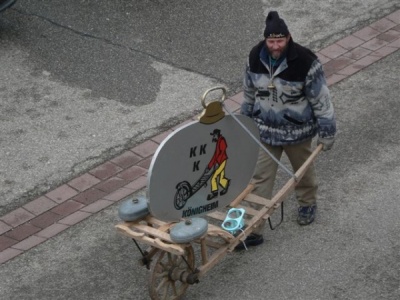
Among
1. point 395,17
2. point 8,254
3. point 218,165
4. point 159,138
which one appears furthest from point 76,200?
point 395,17

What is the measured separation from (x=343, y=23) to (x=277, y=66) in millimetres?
3987

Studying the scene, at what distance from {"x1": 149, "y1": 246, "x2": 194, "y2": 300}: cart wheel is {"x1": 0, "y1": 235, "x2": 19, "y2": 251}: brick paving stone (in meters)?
1.48

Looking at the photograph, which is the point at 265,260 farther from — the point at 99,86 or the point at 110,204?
the point at 99,86

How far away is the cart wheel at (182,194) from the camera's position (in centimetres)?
668

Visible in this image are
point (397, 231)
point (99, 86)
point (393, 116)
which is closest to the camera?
point (397, 231)

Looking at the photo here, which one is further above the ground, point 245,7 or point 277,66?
point 277,66

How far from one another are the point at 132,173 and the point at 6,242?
1.28m

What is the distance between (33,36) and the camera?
10.8m

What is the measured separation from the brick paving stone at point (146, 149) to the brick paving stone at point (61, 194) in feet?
2.47

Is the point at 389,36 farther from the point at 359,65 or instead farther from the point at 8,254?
the point at 8,254

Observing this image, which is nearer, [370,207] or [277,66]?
[277,66]

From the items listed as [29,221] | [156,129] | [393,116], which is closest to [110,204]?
[29,221]

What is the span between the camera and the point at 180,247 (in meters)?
Result: 6.57

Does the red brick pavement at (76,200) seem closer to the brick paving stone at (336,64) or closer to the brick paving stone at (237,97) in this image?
the brick paving stone at (237,97)
